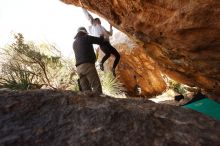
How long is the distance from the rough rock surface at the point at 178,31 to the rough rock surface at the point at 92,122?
183cm

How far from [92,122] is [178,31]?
2.83m

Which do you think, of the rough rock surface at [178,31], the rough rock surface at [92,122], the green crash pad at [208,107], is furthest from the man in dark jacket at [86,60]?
the rough rock surface at [92,122]

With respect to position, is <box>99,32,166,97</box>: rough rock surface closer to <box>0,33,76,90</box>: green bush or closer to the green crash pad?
<box>0,33,76,90</box>: green bush

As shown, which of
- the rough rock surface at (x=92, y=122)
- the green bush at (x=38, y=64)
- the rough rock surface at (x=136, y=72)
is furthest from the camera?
the rough rock surface at (x=136, y=72)

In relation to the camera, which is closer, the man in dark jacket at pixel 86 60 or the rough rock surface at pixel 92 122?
the rough rock surface at pixel 92 122

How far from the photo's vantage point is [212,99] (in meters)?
6.56

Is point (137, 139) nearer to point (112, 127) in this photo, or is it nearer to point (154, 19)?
point (112, 127)

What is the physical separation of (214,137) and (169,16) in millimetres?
2871

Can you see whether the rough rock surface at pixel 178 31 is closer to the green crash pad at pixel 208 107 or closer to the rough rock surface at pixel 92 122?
the green crash pad at pixel 208 107

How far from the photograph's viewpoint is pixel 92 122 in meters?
2.61

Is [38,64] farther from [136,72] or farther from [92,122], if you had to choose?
[92,122]

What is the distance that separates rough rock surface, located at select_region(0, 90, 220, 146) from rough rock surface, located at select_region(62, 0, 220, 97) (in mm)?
1828

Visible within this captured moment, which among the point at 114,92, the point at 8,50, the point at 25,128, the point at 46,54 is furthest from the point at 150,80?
the point at 25,128

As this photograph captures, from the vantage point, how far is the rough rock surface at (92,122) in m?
2.33
